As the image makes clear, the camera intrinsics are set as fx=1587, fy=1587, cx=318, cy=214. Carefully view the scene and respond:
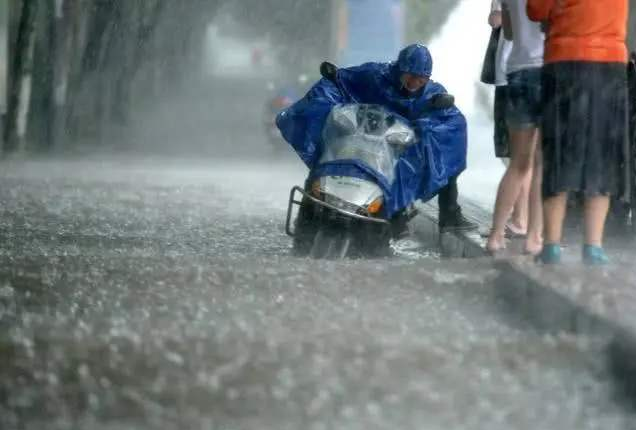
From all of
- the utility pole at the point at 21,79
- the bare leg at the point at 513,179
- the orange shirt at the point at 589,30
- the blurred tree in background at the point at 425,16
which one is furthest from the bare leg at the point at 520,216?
the blurred tree in background at the point at 425,16

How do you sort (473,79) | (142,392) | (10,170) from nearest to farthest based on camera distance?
(142,392), (10,170), (473,79)

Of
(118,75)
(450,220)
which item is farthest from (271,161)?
(450,220)

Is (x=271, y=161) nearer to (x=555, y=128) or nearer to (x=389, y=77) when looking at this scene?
(x=389, y=77)

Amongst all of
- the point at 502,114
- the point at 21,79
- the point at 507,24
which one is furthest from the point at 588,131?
the point at 21,79

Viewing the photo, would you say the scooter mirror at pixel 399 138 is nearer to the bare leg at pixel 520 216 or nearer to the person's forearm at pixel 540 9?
the bare leg at pixel 520 216

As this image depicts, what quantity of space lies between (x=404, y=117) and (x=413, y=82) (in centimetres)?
23

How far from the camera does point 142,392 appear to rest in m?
5.10

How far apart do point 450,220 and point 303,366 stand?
18.1ft

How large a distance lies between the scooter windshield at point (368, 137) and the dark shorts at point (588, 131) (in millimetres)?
2072

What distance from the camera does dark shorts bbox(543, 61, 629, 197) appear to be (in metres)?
7.71

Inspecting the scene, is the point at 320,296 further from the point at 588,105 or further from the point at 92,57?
the point at 92,57

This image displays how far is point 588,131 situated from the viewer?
25.3ft

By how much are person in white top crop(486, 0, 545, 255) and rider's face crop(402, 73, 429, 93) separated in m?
1.03

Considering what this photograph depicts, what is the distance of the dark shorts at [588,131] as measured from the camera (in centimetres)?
771
